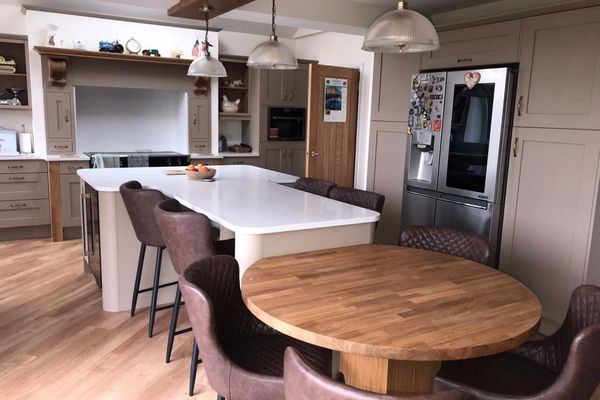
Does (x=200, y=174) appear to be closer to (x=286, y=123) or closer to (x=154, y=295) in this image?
(x=154, y=295)

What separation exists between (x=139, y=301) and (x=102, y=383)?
0.96 m

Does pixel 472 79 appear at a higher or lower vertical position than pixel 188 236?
higher

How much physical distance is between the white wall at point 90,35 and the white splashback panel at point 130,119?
526mm

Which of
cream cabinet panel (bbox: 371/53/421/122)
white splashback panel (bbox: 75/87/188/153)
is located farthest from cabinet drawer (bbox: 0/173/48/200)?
cream cabinet panel (bbox: 371/53/421/122)

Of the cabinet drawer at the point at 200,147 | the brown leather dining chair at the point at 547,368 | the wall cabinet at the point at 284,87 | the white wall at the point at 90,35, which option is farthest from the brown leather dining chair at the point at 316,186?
the wall cabinet at the point at 284,87

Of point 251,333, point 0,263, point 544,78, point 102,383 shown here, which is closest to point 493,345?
point 251,333

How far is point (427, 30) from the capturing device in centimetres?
192

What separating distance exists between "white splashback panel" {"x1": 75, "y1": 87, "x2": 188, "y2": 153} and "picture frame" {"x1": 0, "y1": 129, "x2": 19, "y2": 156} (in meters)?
0.68

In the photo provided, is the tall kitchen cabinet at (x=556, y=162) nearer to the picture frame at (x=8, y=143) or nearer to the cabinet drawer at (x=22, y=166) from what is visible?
the cabinet drawer at (x=22, y=166)

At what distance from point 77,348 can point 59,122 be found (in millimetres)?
3144

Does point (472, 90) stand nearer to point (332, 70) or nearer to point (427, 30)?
point (427, 30)

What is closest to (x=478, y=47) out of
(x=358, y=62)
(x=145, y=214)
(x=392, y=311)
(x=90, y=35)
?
(x=358, y=62)

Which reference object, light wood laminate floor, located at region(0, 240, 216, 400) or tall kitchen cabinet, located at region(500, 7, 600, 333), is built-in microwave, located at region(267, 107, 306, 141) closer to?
light wood laminate floor, located at region(0, 240, 216, 400)

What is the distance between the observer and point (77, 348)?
2898 mm
